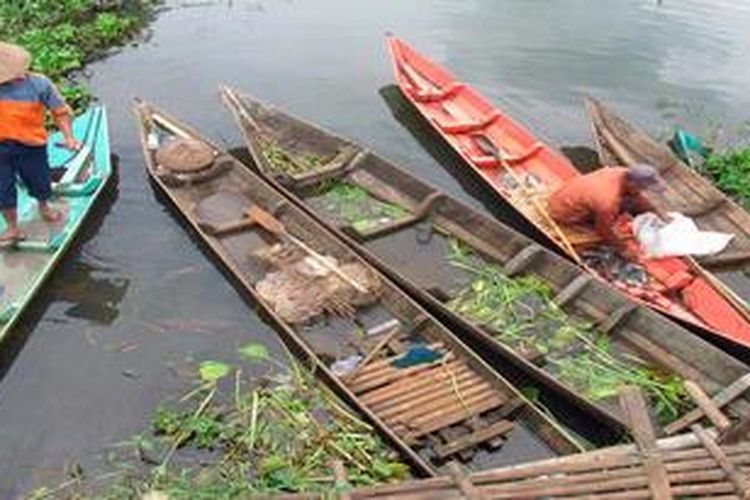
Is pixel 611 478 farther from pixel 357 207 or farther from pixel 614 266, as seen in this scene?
pixel 357 207

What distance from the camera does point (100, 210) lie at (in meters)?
10.6

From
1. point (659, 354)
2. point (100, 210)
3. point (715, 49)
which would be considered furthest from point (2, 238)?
point (715, 49)

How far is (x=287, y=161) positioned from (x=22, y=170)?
3.50m

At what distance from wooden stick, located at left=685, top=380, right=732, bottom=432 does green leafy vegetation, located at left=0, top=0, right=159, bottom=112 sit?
9.67 meters

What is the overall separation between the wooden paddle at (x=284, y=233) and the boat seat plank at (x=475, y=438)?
2071 mm

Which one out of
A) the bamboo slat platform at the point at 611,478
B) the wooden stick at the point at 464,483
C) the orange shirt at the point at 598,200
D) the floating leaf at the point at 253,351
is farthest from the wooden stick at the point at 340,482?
the orange shirt at the point at 598,200

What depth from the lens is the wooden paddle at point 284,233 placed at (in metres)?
8.50

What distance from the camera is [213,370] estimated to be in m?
8.10

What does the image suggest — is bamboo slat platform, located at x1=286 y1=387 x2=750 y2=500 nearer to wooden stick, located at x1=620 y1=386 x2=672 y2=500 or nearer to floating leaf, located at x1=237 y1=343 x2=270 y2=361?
wooden stick, located at x1=620 y1=386 x2=672 y2=500

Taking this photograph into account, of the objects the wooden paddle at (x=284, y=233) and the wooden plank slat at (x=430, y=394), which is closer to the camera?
the wooden plank slat at (x=430, y=394)

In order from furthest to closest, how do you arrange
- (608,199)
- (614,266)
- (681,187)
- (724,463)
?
(681,187) < (614,266) < (608,199) < (724,463)

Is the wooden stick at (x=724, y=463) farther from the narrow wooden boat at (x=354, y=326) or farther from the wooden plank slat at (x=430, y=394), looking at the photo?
the wooden plank slat at (x=430, y=394)

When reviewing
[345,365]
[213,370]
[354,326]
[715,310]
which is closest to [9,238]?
[213,370]

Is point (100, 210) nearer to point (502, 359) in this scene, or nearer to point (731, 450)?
point (502, 359)
